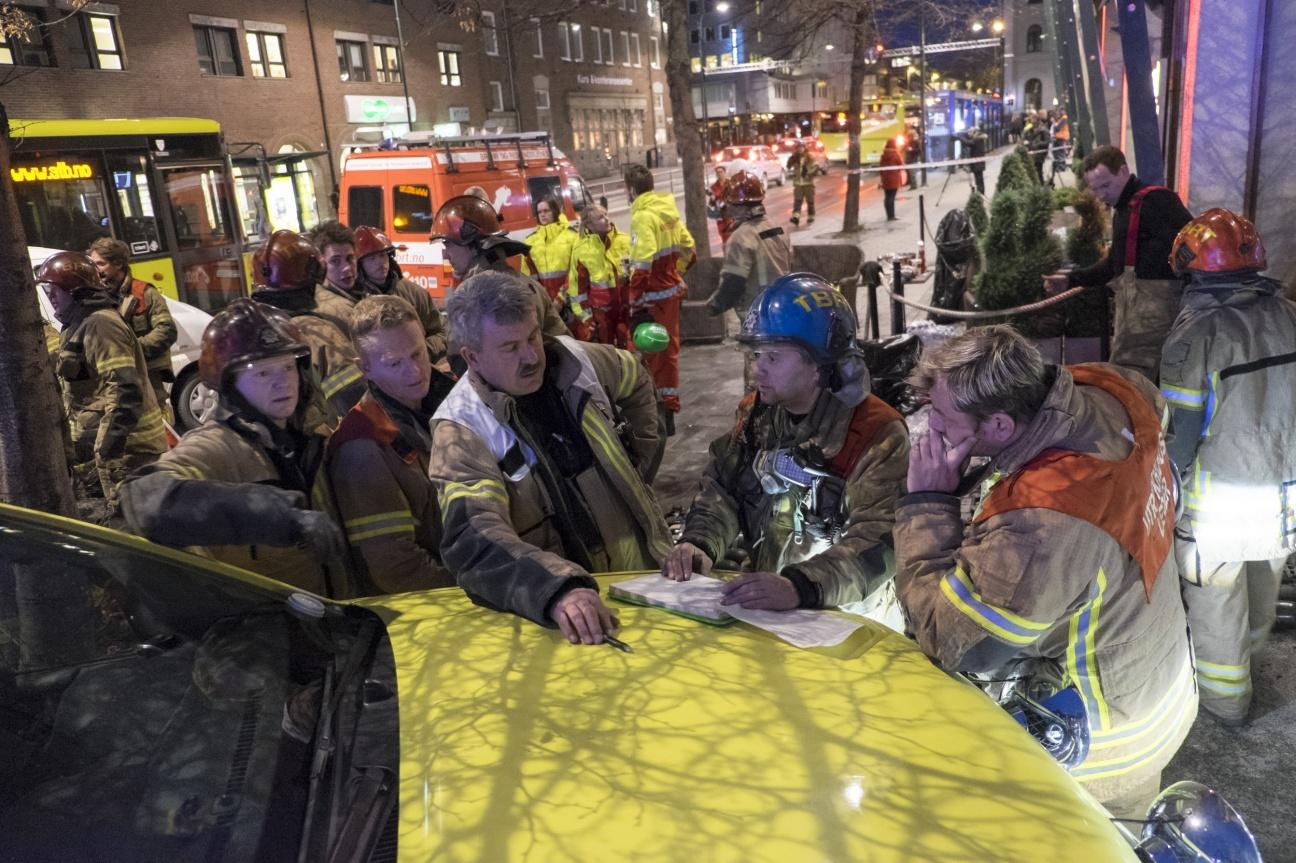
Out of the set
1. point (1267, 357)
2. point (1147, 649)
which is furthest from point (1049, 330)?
point (1147, 649)

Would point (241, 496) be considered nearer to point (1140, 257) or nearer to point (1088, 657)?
point (1088, 657)

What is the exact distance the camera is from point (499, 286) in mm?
2564

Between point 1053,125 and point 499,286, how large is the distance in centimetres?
4161

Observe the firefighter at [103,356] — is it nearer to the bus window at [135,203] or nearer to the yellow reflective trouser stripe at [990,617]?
the yellow reflective trouser stripe at [990,617]

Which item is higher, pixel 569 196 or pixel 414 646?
pixel 569 196

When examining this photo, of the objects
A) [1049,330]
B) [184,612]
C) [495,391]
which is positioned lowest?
[1049,330]

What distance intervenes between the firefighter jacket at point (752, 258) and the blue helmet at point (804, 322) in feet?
14.1

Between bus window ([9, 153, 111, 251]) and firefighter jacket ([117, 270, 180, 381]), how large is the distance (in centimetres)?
437

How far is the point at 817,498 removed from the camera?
2.65 m

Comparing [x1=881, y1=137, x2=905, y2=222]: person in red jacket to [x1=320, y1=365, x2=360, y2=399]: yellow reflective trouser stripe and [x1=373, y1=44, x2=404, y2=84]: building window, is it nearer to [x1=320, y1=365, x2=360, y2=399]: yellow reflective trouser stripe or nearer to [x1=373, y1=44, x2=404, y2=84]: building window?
[x1=320, y1=365, x2=360, y2=399]: yellow reflective trouser stripe

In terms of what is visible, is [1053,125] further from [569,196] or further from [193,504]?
[193,504]

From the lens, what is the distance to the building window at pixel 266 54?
28.0 metres

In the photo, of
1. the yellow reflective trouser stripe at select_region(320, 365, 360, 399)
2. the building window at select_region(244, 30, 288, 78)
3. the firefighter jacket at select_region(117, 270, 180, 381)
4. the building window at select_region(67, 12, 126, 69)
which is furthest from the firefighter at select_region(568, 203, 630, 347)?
the building window at select_region(244, 30, 288, 78)

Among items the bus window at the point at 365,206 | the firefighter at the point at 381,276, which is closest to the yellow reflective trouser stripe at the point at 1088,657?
the firefighter at the point at 381,276
